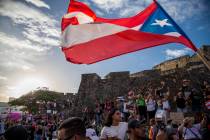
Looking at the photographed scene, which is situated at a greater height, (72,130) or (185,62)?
(185,62)

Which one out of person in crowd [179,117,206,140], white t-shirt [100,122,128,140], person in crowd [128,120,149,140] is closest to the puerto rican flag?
white t-shirt [100,122,128,140]

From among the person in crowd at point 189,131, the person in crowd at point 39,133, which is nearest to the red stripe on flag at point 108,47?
the person in crowd at point 189,131

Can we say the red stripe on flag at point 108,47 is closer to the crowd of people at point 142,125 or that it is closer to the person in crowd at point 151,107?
the crowd of people at point 142,125

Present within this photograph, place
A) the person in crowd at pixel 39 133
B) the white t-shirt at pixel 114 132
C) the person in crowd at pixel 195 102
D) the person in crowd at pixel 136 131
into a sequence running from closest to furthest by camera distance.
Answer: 1. the person in crowd at pixel 136 131
2. the white t-shirt at pixel 114 132
3. the person in crowd at pixel 195 102
4. the person in crowd at pixel 39 133

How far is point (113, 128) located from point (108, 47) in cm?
171

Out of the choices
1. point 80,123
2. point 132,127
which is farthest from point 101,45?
point 80,123

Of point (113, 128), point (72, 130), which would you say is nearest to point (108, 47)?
point (113, 128)

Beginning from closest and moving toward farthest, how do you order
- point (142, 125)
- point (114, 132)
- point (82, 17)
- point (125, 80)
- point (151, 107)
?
point (142, 125) → point (114, 132) → point (82, 17) → point (151, 107) → point (125, 80)

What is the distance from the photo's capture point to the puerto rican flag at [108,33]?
604 cm

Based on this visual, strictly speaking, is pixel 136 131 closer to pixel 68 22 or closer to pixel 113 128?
pixel 113 128

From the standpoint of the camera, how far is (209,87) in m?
13.5

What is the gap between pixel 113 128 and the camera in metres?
6.04

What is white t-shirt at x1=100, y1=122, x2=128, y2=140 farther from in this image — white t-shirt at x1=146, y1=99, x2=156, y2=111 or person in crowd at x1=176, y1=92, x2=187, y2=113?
white t-shirt at x1=146, y1=99, x2=156, y2=111

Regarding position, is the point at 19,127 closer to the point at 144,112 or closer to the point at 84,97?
the point at 144,112
